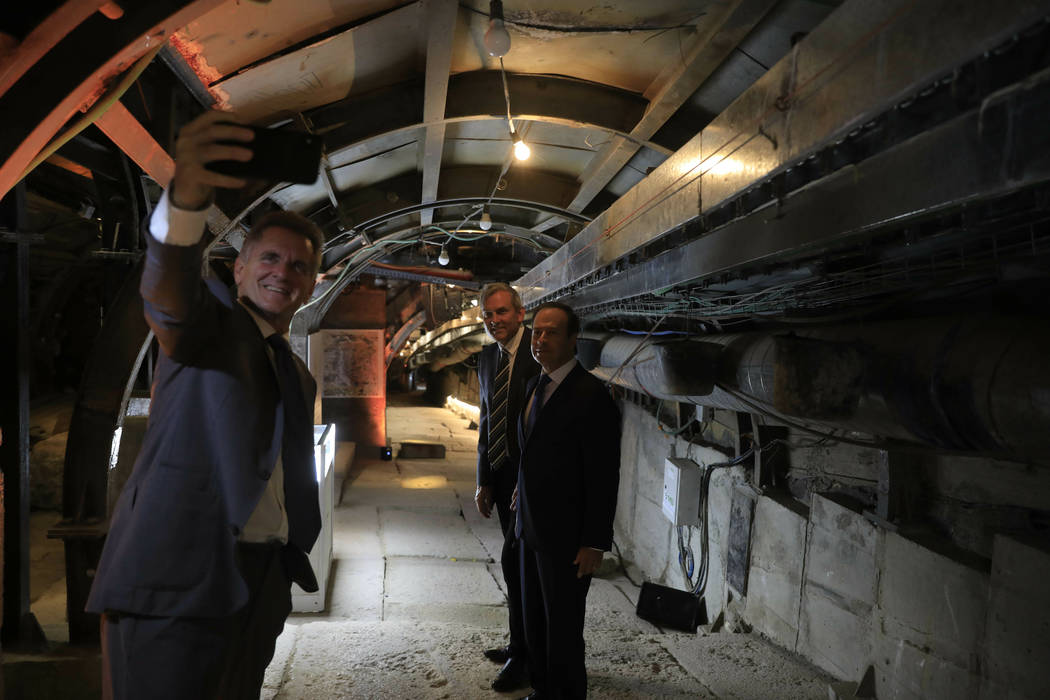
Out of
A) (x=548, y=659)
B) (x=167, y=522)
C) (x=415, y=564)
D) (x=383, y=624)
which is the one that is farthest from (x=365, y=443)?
(x=167, y=522)

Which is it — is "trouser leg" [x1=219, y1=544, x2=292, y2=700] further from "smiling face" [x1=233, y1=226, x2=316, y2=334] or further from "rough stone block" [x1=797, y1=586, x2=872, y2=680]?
"rough stone block" [x1=797, y1=586, x2=872, y2=680]

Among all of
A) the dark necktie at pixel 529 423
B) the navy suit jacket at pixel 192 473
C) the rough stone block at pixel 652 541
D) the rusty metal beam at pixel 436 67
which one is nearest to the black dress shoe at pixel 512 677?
the dark necktie at pixel 529 423

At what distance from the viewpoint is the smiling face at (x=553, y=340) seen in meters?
2.87

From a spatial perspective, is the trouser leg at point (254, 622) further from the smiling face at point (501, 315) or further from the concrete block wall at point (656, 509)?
the concrete block wall at point (656, 509)

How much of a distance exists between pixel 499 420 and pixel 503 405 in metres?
0.08

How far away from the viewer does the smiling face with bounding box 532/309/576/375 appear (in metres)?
2.87

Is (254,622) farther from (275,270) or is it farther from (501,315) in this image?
(501,315)

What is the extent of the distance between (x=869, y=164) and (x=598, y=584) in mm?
4963

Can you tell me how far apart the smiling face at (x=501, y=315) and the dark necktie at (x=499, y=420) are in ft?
0.49

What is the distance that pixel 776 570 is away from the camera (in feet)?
12.2

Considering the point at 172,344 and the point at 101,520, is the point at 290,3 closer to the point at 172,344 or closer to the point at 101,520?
the point at 172,344

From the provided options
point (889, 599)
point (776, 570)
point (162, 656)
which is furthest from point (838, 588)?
point (162, 656)

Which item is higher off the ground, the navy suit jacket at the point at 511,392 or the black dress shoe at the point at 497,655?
the navy suit jacket at the point at 511,392

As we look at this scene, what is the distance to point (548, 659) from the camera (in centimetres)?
266
